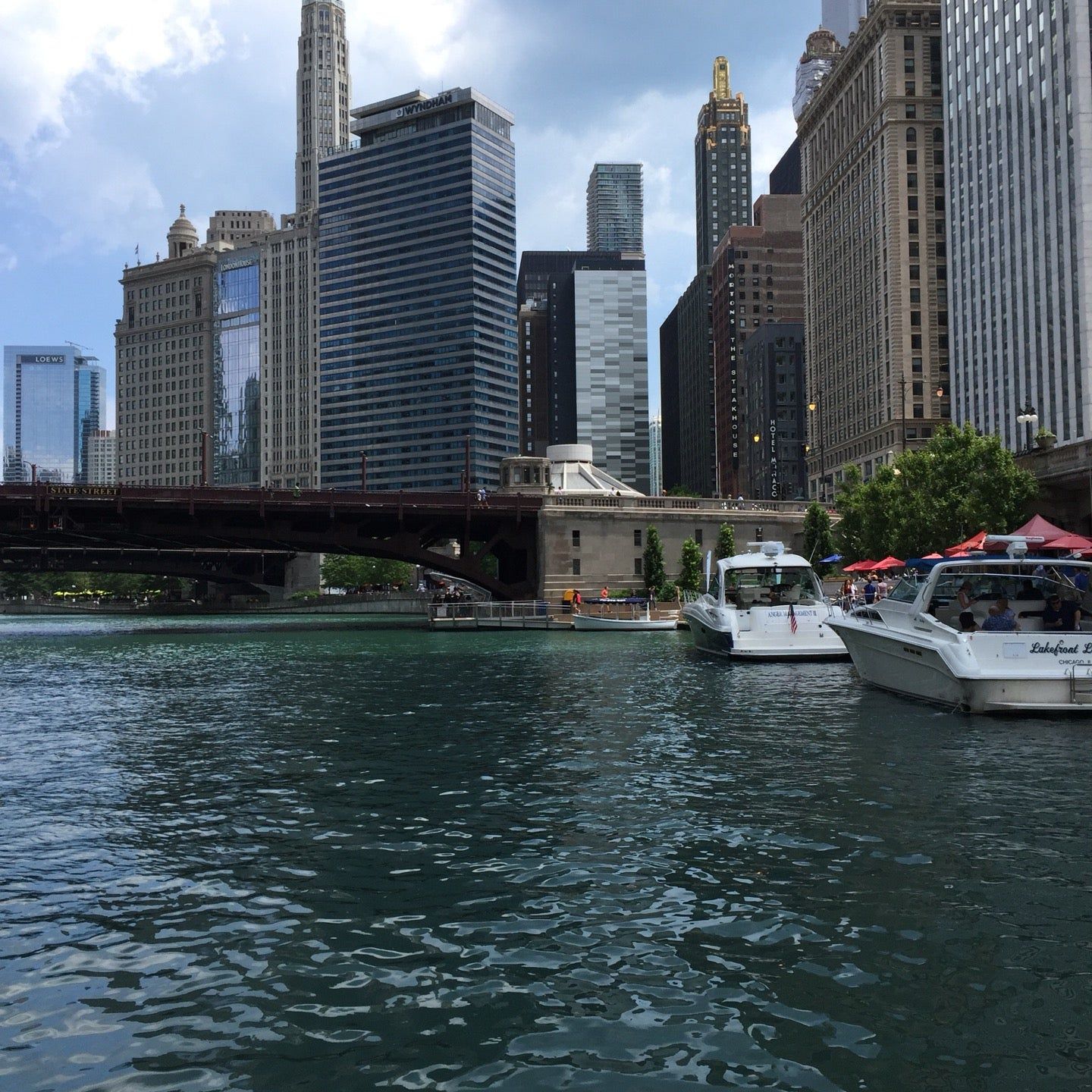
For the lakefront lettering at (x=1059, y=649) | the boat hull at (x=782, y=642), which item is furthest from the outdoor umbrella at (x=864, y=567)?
the lakefront lettering at (x=1059, y=649)

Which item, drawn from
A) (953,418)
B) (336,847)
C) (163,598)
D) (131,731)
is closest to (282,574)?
(163,598)

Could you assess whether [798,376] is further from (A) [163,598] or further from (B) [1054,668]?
(B) [1054,668]

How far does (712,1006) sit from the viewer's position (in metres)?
8.57

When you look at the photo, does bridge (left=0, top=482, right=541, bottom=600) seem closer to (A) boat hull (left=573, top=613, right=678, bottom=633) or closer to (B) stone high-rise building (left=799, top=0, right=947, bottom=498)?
(A) boat hull (left=573, top=613, right=678, bottom=633)

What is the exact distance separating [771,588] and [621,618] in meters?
30.3

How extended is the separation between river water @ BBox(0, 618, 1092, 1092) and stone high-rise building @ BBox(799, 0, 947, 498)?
115929 millimetres

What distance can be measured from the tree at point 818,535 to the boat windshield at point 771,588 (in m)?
35.4

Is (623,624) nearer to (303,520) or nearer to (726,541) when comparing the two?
(726,541)

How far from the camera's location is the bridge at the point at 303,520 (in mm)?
81188

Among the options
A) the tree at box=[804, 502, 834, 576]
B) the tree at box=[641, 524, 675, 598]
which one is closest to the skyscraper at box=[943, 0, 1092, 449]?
the tree at box=[804, 502, 834, 576]

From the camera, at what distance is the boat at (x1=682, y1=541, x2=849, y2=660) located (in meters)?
41.2

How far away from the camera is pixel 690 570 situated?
281ft

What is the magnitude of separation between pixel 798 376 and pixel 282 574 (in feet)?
324

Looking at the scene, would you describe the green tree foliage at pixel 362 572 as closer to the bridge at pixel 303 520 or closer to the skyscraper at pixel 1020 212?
the bridge at pixel 303 520
